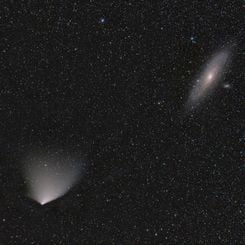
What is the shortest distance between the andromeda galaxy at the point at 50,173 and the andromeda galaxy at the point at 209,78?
1.74ft

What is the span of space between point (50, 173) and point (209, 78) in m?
0.73

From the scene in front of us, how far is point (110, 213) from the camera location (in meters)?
1.64

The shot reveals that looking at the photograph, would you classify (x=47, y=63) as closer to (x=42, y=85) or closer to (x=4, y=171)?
(x=42, y=85)

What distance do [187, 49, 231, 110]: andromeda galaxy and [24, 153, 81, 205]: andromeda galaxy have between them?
530 millimetres

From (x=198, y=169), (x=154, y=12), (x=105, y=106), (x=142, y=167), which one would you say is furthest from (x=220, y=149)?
(x=154, y=12)

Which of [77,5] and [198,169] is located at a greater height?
[77,5]

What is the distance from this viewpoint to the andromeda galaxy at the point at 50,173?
1598 millimetres

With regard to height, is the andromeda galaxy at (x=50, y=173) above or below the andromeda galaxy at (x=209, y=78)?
below

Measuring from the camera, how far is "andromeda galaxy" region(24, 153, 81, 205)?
1.60 m

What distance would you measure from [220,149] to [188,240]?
1.29 feet

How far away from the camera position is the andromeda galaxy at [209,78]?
153 cm

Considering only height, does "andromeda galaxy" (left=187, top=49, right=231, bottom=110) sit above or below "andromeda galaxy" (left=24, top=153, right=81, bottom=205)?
above

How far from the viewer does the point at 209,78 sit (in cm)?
155

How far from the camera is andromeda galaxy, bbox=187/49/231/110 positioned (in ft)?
5.03
